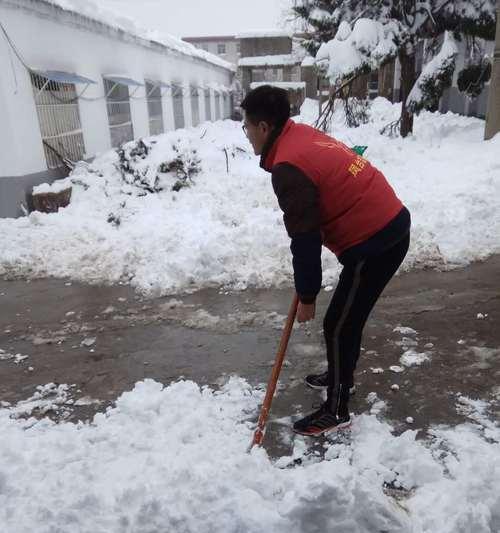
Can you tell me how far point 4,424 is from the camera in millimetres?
3014

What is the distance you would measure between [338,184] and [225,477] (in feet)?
5.06

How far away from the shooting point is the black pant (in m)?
2.49

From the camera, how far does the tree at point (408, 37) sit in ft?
34.9

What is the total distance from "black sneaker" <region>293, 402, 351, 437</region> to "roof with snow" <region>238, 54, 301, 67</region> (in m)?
32.3

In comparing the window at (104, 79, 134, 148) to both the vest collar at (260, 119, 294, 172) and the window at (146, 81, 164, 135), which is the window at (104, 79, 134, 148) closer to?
the window at (146, 81, 164, 135)

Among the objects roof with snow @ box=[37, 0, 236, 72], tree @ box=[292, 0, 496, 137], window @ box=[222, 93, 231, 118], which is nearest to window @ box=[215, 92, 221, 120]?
window @ box=[222, 93, 231, 118]

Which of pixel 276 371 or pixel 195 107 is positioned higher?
pixel 195 107

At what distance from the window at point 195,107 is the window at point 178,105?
1857 mm

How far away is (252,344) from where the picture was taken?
4027 millimetres

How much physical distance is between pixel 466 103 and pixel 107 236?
45.1 ft

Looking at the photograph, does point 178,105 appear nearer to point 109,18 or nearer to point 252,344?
point 109,18

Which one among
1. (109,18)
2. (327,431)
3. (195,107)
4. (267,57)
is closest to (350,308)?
(327,431)

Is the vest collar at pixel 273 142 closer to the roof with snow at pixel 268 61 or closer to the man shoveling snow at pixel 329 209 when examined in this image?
the man shoveling snow at pixel 329 209

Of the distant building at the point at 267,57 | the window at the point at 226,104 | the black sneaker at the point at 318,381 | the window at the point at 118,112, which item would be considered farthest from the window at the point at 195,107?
the black sneaker at the point at 318,381
